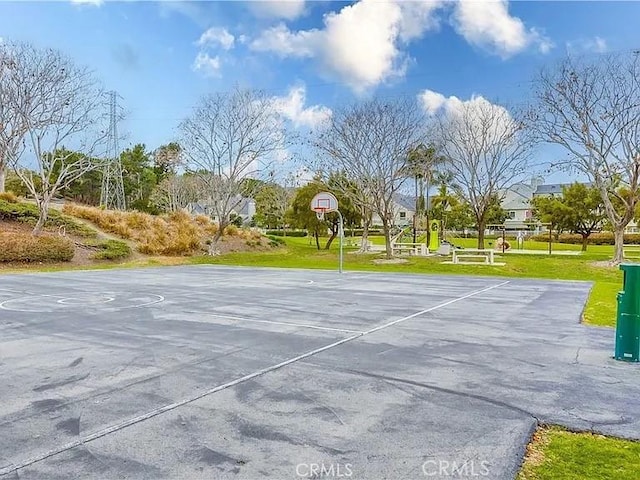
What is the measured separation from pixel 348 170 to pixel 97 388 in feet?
71.5

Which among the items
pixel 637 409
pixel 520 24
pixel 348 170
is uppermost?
pixel 520 24

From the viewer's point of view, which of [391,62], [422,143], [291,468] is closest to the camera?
[291,468]

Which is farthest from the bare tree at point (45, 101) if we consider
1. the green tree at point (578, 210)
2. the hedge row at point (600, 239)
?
the hedge row at point (600, 239)

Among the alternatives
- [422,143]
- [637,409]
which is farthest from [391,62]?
[637,409]

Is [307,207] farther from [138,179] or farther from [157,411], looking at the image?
[157,411]

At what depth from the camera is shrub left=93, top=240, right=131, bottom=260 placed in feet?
67.7

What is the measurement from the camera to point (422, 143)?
23.9m

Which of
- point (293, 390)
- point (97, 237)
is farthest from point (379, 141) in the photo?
point (293, 390)

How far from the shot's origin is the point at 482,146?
23.8m

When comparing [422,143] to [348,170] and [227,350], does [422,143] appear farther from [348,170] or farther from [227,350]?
[227,350]

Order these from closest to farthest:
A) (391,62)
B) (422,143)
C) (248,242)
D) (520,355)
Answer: (520,355) < (391,62) < (422,143) < (248,242)

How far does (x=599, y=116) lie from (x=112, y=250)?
1957 cm

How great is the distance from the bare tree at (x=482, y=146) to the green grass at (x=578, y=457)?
21990mm

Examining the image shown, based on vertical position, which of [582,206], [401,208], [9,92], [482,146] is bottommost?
[582,206]
